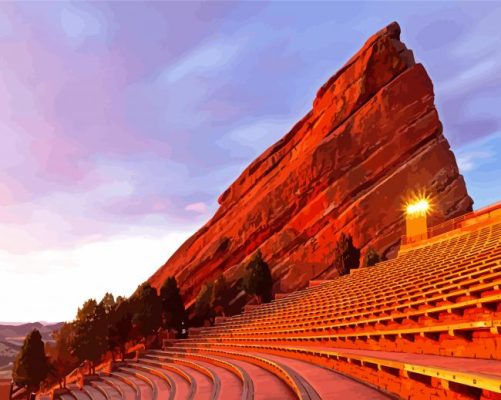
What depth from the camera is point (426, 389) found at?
6.44 metres

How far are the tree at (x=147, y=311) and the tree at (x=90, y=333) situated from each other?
366 cm

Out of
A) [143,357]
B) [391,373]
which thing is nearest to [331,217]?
[143,357]

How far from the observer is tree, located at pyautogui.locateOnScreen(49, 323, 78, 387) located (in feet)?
131

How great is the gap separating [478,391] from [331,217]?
158 ft

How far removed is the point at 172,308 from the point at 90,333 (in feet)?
29.2

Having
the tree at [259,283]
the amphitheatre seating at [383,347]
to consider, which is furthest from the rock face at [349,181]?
the amphitheatre seating at [383,347]

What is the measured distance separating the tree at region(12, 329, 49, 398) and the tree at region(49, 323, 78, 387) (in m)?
4.59

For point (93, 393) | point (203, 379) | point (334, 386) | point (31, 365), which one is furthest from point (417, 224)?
point (31, 365)

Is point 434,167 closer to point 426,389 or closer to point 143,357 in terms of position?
point 143,357

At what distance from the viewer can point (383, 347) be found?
11.6 metres

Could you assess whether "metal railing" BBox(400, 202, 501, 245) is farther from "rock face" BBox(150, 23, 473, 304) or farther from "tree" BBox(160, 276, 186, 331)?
"tree" BBox(160, 276, 186, 331)

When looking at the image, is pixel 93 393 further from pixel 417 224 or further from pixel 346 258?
pixel 346 258

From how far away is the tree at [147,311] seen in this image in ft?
132

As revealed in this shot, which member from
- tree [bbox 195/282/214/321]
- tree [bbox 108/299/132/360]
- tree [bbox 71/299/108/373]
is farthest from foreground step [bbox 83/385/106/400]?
tree [bbox 195/282/214/321]
